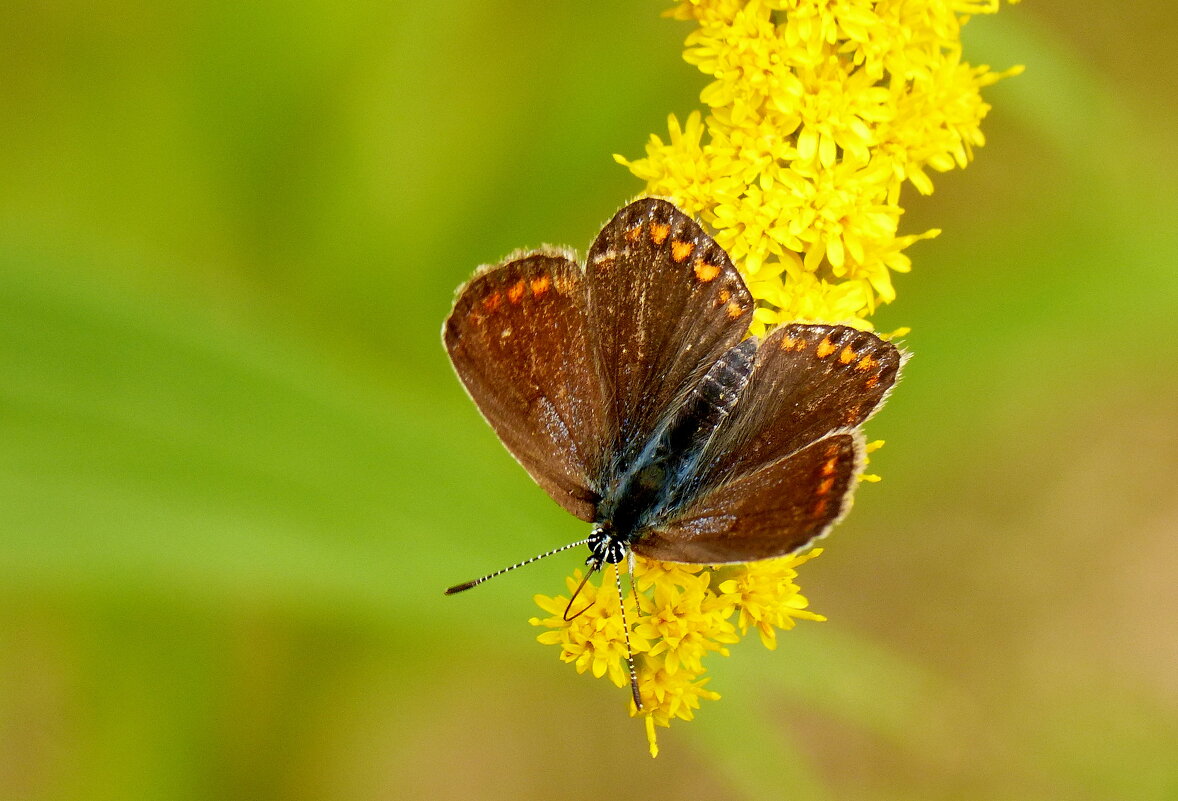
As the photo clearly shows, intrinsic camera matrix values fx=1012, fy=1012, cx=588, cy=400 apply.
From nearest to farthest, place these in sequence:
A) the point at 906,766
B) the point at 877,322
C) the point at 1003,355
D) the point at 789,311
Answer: the point at 789,311 < the point at 1003,355 < the point at 877,322 < the point at 906,766

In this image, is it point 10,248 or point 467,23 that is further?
point 467,23

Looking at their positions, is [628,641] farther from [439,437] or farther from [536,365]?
[439,437]

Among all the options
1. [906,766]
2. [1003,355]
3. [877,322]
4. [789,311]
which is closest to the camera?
[789,311]

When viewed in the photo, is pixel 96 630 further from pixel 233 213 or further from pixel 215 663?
pixel 233 213

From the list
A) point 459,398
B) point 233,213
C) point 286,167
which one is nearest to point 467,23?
point 286,167

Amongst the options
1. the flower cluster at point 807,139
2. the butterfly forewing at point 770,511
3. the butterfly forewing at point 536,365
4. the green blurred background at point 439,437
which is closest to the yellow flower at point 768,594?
the butterfly forewing at point 770,511

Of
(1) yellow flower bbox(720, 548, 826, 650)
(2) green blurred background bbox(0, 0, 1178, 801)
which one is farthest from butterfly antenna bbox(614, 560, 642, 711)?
(2) green blurred background bbox(0, 0, 1178, 801)

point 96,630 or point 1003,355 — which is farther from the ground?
point 96,630
